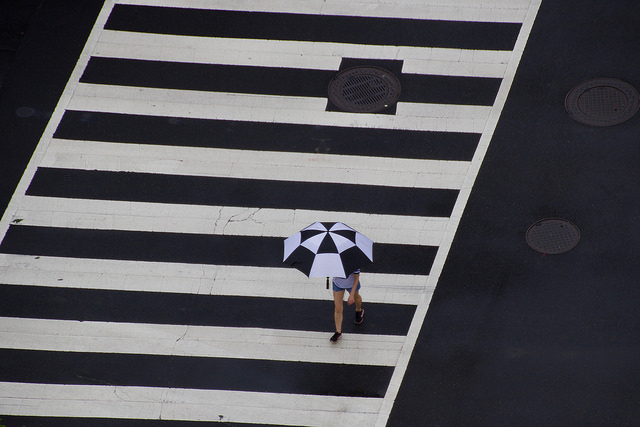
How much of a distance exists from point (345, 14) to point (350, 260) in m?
5.71

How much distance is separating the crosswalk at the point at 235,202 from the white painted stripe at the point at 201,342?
0.06ft

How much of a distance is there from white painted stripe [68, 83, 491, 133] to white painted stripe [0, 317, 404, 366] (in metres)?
3.48

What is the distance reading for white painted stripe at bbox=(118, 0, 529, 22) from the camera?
1326 cm

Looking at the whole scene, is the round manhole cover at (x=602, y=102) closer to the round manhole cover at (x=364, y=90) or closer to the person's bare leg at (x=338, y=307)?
the round manhole cover at (x=364, y=90)

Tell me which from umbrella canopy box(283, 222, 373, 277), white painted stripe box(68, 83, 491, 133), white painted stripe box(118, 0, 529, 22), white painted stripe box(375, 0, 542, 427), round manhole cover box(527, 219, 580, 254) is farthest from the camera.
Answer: white painted stripe box(118, 0, 529, 22)

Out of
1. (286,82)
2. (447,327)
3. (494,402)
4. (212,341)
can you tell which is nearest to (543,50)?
(286,82)

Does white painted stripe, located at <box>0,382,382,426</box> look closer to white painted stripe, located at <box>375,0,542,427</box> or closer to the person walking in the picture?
white painted stripe, located at <box>375,0,542,427</box>

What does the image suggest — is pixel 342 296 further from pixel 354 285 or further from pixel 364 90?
pixel 364 90

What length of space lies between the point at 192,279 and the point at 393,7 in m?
5.82

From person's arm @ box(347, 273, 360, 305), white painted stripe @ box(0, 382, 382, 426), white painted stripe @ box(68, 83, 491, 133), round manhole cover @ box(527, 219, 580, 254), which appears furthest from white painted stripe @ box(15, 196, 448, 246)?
white painted stripe @ box(0, 382, 382, 426)

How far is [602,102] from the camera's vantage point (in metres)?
12.1

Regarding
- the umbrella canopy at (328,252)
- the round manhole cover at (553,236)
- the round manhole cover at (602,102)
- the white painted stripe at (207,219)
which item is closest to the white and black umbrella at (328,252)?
the umbrella canopy at (328,252)

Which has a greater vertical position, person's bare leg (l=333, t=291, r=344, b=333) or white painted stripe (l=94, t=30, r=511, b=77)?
white painted stripe (l=94, t=30, r=511, b=77)

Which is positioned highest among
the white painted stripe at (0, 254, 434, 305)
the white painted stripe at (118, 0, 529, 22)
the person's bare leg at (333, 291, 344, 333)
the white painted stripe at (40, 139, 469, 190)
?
the white painted stripe at (118, 0, 529, 22)
